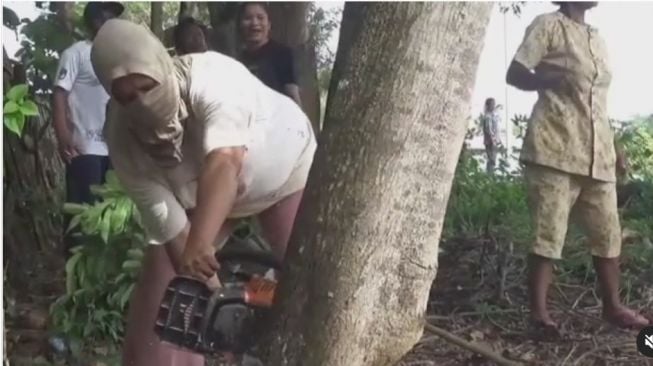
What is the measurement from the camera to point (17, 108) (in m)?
2.47

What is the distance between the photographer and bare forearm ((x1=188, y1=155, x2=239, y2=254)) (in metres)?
2.42

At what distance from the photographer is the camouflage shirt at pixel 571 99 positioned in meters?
2.51

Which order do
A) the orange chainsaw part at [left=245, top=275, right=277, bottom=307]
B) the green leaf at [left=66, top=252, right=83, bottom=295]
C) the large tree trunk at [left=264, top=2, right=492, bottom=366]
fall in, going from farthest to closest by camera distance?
1. the green leaf at [left=66, top=252, right=83, bottom=295]
2. the orange chainsaw part at [left=245, top=275, right=277, bottom=307]
3. the large tree trunk at [left=264, top=2, right=492, bottom=366]

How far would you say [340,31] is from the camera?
7.97 ft

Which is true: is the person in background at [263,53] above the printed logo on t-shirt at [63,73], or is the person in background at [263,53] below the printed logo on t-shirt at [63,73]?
above

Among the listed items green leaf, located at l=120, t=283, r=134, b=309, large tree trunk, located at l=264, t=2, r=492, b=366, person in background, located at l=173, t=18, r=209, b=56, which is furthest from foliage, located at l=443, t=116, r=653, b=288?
green leaf, located at l=120, t=283, r=134, b=309

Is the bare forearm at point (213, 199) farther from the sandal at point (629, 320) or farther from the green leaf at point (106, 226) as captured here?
the sandal at point (629, 320)

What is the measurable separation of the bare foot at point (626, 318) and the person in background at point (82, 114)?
1333 mm

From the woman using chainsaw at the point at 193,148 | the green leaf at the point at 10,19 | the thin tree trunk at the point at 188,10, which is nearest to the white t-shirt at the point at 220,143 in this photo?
the woman using chainsaw at the point at 193,148

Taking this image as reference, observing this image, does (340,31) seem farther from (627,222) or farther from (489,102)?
(627,222)

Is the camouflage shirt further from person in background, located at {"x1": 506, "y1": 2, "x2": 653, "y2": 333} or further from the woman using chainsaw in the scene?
the woman using chainsaw

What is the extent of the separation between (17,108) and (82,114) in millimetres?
162

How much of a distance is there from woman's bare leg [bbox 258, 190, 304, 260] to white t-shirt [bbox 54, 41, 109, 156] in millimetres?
450

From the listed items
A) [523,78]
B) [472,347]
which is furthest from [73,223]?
[523,78]
